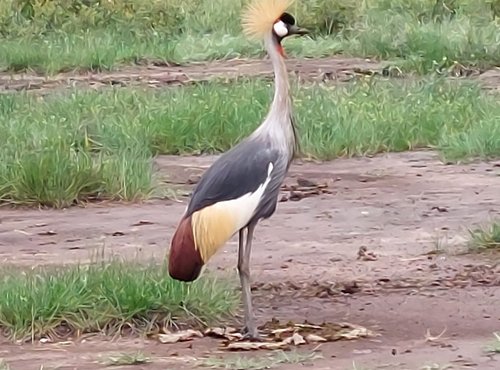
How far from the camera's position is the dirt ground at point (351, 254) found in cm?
580

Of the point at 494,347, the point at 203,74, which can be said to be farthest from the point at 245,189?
the point at 203,74

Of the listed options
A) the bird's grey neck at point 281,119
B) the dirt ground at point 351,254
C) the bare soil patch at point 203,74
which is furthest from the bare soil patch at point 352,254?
the bare soil patch at point 203,74

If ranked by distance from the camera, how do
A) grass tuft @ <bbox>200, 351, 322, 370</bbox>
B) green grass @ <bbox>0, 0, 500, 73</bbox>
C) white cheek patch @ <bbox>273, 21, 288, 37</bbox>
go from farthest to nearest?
green grass @ <bbox>0, 0, 500, 73</bbox>, white cheek patch @ <bbox>273, 21, 288, 37</bbox>, grass tuft @ <bbox>200, 351, 322, 370</bbox>

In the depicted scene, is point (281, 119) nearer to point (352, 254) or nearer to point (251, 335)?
point (251, 335)

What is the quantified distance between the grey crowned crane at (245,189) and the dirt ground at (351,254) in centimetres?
40

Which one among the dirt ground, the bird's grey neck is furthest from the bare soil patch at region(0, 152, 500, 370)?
the bird's grey neck

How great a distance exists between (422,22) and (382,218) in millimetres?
10983

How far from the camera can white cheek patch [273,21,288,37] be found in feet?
20.3

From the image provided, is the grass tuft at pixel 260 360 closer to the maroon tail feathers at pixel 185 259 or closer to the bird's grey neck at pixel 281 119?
the maroon tail feathers at pixel 185 259

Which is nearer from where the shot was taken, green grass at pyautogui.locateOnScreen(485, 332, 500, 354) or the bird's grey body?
green grass at pyautogui.locateOnScreen(485, 332, 500, 354)

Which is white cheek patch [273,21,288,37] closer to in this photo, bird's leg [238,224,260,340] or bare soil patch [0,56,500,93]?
bird's leg [238,224,260,340]

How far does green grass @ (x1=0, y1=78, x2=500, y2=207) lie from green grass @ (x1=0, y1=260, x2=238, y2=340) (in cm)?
305

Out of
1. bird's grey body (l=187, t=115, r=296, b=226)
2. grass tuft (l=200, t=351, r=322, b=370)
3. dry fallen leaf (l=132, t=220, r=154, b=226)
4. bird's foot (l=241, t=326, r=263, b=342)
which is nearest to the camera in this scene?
grass tuft (l=200, t=351, r=322, b=370)

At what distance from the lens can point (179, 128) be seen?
1134 cm
